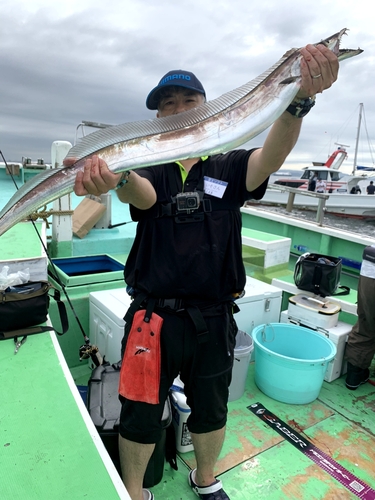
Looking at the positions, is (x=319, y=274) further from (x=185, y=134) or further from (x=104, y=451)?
(x=104, y=451)

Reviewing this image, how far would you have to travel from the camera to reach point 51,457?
156cm

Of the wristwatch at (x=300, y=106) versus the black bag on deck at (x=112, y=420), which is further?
the black bag on deck at (x=112, y=420)

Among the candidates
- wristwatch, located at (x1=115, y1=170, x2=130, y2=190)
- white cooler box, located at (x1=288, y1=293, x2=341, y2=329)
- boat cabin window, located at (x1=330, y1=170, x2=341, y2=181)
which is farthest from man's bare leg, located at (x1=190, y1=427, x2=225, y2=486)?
boat cabin window, located at (x1=330, y1=170, x2=341, y2=181)

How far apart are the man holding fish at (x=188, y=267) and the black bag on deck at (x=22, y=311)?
0.94 meters

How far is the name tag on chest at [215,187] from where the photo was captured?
1.92 metres

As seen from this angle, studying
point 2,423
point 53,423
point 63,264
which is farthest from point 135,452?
point 63,264

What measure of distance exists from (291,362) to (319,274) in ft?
4.31

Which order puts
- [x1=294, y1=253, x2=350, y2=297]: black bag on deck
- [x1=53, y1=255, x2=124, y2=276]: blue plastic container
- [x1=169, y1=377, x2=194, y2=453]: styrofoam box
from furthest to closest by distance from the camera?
[x1=53, y1=255, x2=124, y2=276]: blue plastic container
[x1=294, y1=253, x2=350, y2=297]: black bag on deck
[x1=169, y1=377, x2=194, y2=453]: styrofoam box

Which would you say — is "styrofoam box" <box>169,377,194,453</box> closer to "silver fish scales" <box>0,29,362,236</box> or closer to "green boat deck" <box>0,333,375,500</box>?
"green boat deck" <box>0,333,375,500</box>

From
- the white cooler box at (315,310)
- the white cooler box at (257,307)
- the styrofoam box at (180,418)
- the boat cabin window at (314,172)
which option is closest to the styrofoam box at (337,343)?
the white cooler box at (315,310)

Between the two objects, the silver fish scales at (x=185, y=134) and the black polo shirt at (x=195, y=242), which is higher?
the silver fish scales at (x=185, y=134)

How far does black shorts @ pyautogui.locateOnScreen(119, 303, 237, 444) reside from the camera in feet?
6.35

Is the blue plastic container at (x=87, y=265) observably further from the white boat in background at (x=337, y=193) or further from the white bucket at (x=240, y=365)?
the white boat in background at (x=337, y=193)

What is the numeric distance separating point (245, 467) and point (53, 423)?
4.94ft
